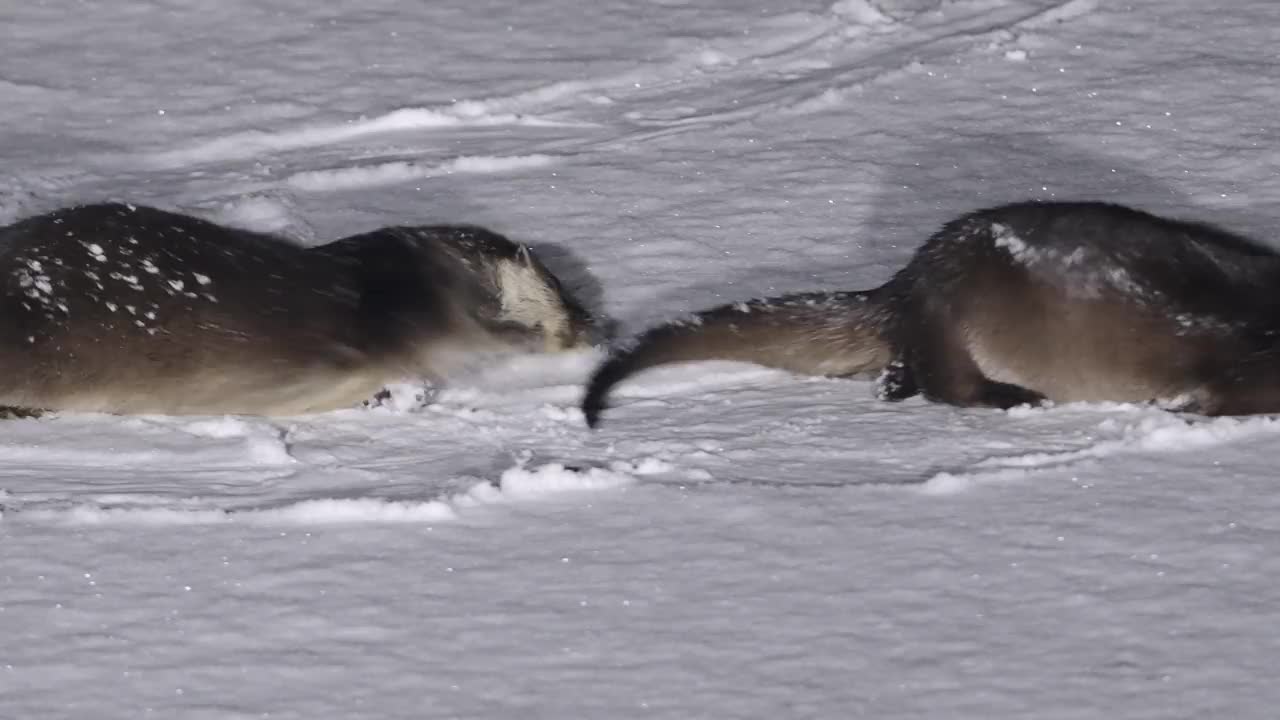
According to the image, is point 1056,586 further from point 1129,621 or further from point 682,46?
point 682,46

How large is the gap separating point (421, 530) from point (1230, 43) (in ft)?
13.0

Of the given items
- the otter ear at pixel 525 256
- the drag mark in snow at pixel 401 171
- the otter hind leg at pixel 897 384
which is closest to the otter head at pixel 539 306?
the otter ear at pixel 525 256

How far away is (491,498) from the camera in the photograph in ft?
12.9

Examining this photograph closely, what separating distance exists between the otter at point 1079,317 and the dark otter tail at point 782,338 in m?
0.02

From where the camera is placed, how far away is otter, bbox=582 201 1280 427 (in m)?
4.15

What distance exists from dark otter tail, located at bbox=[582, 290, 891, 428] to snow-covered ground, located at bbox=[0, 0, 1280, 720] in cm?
7

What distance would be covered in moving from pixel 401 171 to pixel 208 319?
64.5 inches

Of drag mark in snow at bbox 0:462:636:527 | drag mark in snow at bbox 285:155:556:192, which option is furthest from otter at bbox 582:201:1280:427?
drag mark in snow at bbox 285:155:556:192

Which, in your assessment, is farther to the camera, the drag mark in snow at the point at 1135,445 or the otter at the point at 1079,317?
the otter at the point at 1079,317

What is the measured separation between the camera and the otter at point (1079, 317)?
13.6 ft

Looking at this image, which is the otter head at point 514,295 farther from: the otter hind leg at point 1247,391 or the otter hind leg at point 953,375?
the otter hind leg at point 1247,391

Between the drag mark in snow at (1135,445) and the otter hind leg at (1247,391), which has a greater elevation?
the otter hind leg at (1247,391)

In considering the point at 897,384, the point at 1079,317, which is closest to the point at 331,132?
the point at 897,384

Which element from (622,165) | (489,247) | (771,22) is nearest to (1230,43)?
(771,22)
